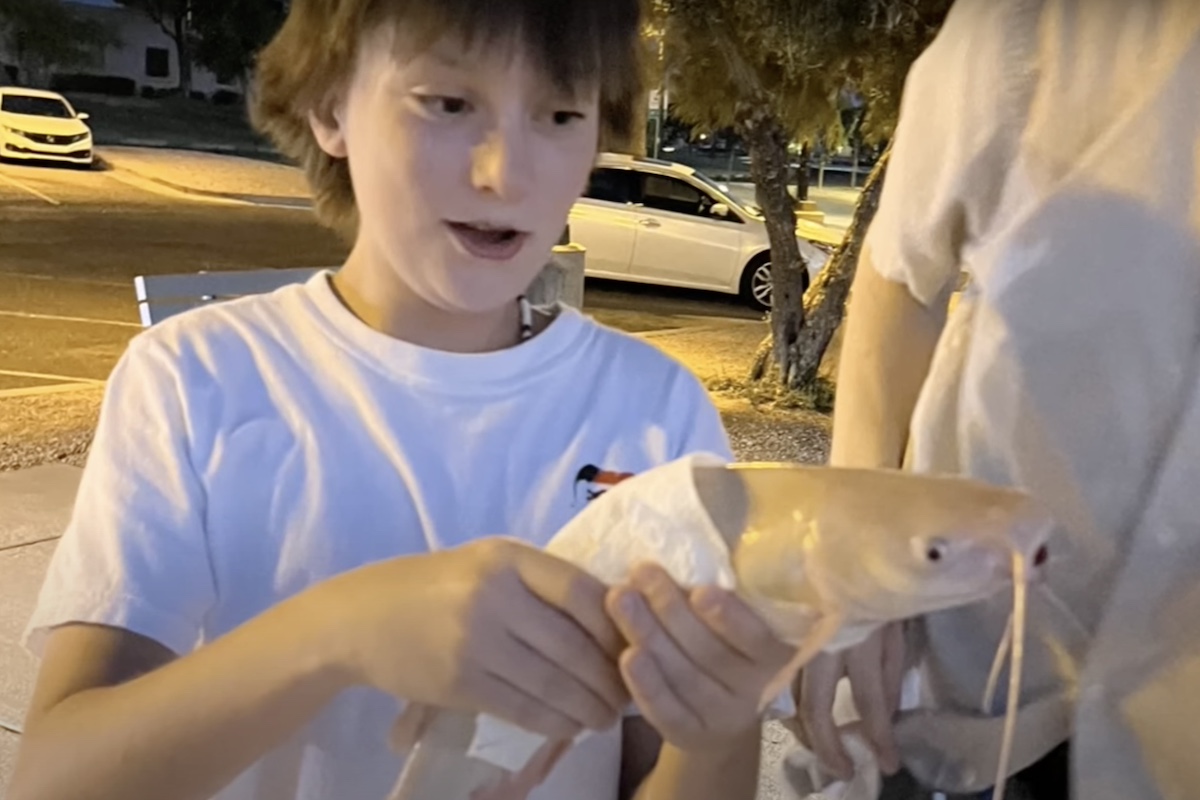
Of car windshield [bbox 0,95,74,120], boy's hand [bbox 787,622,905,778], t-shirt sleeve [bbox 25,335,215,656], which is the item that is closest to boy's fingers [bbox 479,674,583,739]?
boy's hand [bbox 787,622,905,778]

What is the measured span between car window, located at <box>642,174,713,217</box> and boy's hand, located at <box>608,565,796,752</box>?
35.0 feet

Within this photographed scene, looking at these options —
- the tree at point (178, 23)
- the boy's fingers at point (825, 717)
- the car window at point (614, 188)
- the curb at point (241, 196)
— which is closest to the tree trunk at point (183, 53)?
the tree at point (178, 23)

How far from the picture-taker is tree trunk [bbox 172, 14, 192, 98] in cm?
3653

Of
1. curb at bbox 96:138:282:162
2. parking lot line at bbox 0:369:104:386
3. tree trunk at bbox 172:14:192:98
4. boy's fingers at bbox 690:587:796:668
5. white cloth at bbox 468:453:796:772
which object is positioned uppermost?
tree trunk at bbox 172:14:192:98

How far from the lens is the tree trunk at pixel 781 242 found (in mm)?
6430

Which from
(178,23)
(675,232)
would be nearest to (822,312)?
(675,232)

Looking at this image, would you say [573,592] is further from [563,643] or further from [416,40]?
[416,40]

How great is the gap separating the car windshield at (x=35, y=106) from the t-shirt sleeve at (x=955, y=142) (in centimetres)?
2115

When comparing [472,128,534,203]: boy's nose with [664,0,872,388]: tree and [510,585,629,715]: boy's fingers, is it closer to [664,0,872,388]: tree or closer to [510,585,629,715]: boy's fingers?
[510,585,629,715]: boy's fingers

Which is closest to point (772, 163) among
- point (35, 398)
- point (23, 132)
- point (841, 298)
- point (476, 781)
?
point (841, 298)

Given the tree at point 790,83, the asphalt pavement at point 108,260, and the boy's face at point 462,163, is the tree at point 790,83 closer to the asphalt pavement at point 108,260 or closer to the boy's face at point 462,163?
the asphalt pavement at point 108,260

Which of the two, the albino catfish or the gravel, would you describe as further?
the gravel

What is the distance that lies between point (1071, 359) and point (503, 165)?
1.60ft

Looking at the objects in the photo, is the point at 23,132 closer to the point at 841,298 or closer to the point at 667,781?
the point at 841,298
